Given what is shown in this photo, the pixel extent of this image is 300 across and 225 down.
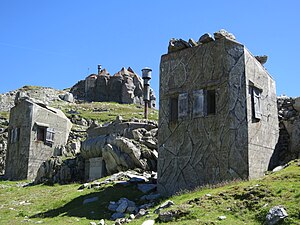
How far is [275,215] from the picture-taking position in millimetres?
10602

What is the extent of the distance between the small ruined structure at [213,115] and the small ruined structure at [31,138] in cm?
1665

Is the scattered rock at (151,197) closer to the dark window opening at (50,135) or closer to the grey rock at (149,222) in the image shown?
the grey rock at (149,222)

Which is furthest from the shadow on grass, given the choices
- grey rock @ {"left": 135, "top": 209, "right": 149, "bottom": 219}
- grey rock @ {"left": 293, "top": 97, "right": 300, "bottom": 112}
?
grey rock @ {"left": 293, "top": 97, "right": 300, "bottom": 112}

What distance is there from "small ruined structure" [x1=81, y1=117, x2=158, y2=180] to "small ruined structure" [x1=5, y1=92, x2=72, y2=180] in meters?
7.99

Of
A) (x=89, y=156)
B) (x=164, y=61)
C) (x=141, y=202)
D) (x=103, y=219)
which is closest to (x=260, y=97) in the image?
(x=164, y=61)

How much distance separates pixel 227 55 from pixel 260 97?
2.58 m

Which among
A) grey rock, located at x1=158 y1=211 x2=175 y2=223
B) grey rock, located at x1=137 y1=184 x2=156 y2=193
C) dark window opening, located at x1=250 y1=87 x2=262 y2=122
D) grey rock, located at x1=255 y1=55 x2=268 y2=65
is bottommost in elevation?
grey rock, located at x1=158 y1=211 x2=175 y2=223

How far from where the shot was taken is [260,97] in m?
18.2

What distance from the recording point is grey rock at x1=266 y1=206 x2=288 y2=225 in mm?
10461

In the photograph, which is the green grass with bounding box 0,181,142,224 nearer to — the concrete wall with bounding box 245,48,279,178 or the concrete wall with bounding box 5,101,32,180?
the concrete wall with bounding box 245,48,279,178

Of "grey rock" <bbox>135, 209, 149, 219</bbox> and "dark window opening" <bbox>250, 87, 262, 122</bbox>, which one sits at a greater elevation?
"dark window opening" <bbox>250, 87, 262, 122</bbox>

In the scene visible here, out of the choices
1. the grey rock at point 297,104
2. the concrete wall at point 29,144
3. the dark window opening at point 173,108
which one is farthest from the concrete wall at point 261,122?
the concrete wall at point 29,144

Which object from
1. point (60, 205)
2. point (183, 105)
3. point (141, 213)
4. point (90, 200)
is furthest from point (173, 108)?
point (60, 205)

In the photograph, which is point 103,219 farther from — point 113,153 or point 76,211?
point 113,153
